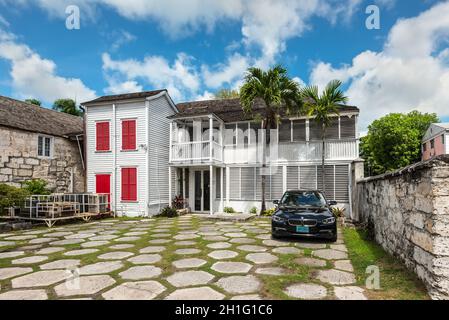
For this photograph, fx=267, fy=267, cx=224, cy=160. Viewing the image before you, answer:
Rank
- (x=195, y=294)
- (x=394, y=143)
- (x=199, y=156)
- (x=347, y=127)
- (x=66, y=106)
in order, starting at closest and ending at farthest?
(x=195, y=294)
(x=347, y=127)
(x=199, y=156)
(x=394, y=143)
(x=66, y=106)

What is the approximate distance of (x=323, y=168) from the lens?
12.8 metres

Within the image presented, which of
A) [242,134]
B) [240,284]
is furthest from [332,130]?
[240,284]

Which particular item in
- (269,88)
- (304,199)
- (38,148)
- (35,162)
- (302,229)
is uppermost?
(269,88)

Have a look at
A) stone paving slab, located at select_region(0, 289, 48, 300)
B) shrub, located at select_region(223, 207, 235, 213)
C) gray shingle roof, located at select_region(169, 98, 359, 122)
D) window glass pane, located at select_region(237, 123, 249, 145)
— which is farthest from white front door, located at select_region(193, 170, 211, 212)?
stone paving slab, located at select_region(0, 289, 48, 300)

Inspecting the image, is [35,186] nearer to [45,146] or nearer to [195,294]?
[45,146]

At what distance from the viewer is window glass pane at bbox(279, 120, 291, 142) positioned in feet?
47.3

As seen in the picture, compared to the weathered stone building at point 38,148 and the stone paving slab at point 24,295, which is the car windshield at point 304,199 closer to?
the stone paving slab at point 24,295

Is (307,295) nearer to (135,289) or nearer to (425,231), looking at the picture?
(425,231)

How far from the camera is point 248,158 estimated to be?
14.8 m

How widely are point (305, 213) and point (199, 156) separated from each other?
309 inches

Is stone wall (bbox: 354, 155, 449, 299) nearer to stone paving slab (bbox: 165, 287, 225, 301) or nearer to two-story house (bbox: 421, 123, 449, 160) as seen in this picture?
stone paving slab (bbox: 165, 287, 225, 301)

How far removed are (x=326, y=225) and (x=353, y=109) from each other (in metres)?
8.17
